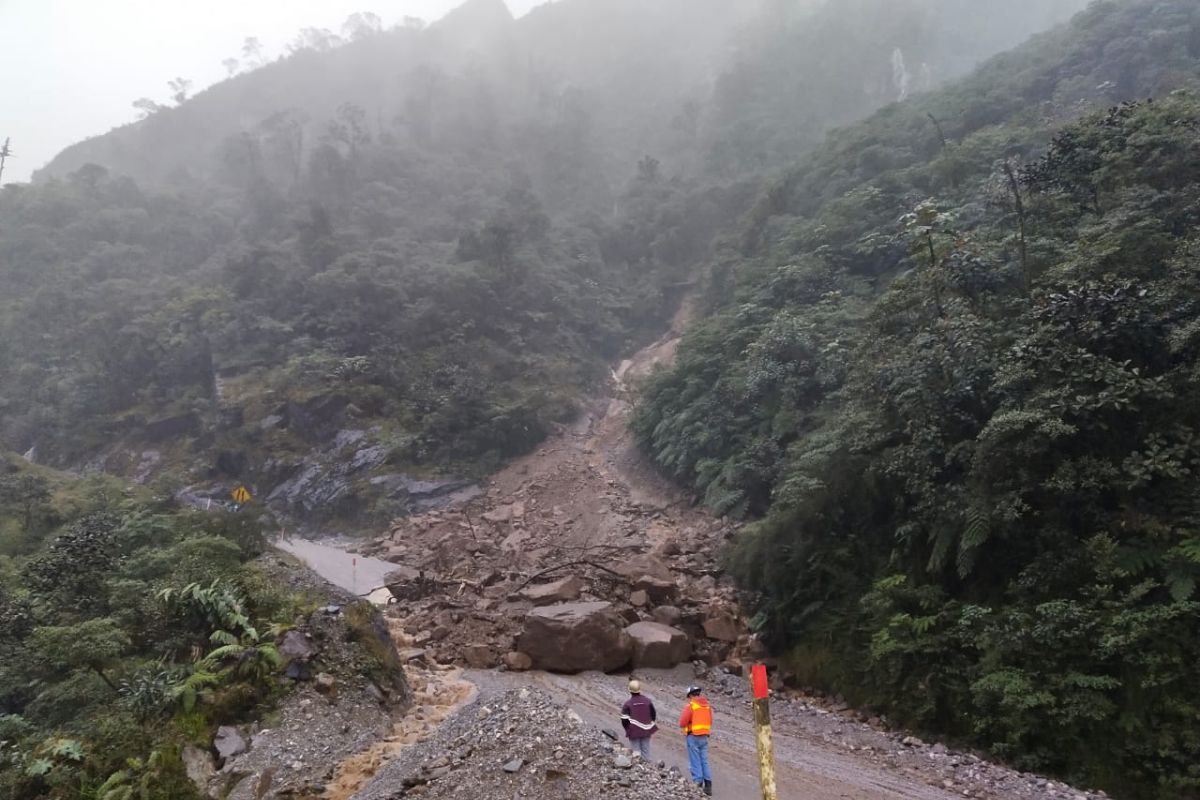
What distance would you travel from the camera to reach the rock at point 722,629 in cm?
1438

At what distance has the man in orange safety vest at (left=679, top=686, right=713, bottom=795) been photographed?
8.15m

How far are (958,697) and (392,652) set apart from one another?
9246mm

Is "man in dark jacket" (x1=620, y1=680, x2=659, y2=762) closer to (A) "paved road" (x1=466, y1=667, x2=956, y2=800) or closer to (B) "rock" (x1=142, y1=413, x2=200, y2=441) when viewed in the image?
(A) "paved road" (x1=466, y1=667, x2=956, y2=800)

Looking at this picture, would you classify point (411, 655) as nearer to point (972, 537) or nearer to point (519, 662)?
point (519, 662)

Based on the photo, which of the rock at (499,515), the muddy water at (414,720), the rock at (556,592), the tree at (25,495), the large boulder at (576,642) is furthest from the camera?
the rock at (499,515)

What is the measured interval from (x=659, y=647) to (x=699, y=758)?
536cm

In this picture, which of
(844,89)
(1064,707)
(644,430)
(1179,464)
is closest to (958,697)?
(1064,707)

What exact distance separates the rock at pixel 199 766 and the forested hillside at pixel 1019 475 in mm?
9620

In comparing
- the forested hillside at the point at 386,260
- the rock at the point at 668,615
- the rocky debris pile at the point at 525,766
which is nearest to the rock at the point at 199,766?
the rocky debris pile at the point at 525,766

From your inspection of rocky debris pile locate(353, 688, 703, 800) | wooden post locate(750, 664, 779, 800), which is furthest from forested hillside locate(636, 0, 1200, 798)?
rocky debris pile locate(353, 688, 703, 800)

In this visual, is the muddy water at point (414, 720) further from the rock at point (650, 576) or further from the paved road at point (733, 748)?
the rock at point (650, 576)

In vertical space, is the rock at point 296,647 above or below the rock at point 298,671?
above

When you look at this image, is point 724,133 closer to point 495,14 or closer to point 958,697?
point 958,697

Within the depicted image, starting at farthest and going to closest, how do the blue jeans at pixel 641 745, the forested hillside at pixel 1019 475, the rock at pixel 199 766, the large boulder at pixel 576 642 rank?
the large boulder at pixel 576 642
the forested hillside at pixel 1019 475
the blue jeans at pixel 641 745
the rock at pixel 199 766
